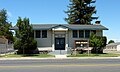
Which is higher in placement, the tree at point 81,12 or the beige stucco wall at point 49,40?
the tree at point 81,12

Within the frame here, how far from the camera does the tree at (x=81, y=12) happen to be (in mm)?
77562

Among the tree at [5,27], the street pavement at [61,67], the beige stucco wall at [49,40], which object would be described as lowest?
the street pavement at [61,67]

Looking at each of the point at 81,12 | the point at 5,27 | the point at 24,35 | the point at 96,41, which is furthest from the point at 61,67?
the point at 5,27

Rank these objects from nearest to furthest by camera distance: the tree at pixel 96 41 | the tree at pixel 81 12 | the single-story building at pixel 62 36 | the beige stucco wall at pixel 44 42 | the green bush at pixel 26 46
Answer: the green bush at pixel 26 46 < the tree at pixel 96 41 < the single-story building at pixel 62 36 < the beige stucco wall at pixel 44 42 < the tree at pixel 81 12

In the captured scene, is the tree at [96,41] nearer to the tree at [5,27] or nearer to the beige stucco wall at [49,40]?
the beige stucco wall at [49,40]

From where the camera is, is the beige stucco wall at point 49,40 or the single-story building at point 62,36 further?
the beige stucco wall at point 49,40

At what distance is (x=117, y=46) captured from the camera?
3425 inches

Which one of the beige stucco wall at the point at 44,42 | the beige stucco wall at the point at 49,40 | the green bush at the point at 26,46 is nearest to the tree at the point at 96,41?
the beige stucco wall at the point at 49,40

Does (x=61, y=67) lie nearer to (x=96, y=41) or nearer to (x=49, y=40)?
(x=96, y=41)

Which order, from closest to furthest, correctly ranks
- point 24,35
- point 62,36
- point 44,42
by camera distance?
1. point 24,35
2. point 44,42
3. point 62,36

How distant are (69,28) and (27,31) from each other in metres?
8.74

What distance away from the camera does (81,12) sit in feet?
258

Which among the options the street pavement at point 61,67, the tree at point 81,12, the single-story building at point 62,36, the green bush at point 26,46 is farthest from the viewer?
the tree at point 81,12

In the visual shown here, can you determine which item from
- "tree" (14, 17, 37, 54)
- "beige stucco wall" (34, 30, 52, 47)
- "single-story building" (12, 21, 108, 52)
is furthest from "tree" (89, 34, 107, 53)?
"tree" (14, 17, 37, 54)
